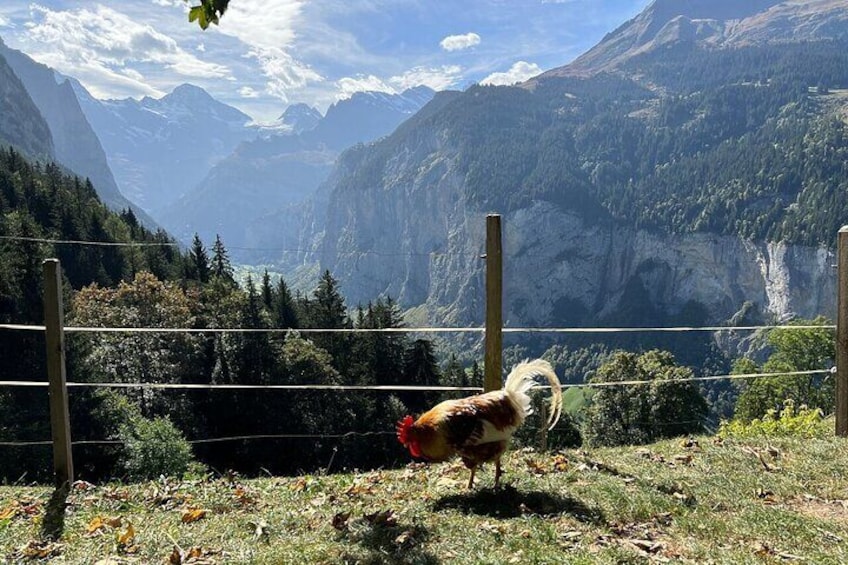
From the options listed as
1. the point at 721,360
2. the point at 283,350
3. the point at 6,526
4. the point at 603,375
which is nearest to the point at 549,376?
the point at 6,526

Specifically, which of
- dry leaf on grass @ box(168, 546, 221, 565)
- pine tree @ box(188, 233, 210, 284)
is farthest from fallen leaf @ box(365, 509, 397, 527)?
pine tree @ box(188, 233, 210, 284)

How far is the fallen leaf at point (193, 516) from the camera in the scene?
16.3ft

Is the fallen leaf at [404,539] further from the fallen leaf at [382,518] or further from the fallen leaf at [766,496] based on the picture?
the fallen leaf at [766,496]

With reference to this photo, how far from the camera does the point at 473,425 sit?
4.99 m

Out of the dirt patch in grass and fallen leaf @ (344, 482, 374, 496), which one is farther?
fallen leaf @ (344, 482, 374, 496)

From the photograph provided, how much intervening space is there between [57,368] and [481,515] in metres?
4.50

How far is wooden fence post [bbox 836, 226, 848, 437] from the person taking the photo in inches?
290

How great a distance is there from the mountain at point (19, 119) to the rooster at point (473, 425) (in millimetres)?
204104

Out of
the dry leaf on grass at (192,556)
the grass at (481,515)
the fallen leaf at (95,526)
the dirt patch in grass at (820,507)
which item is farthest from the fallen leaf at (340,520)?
the dirt patch in grass at (820,507)

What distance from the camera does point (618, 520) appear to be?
4.70m

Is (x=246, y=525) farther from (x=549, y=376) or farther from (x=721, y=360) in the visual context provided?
(x=721, y=360)

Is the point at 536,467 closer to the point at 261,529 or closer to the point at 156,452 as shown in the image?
the point at 261,529

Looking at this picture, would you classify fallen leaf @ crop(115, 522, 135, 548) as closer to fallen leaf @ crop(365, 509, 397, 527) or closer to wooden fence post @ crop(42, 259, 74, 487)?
fallen leaf @ crop(365, 509, 397, 527)

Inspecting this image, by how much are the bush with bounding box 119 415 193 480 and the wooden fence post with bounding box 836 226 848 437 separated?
20.8m
